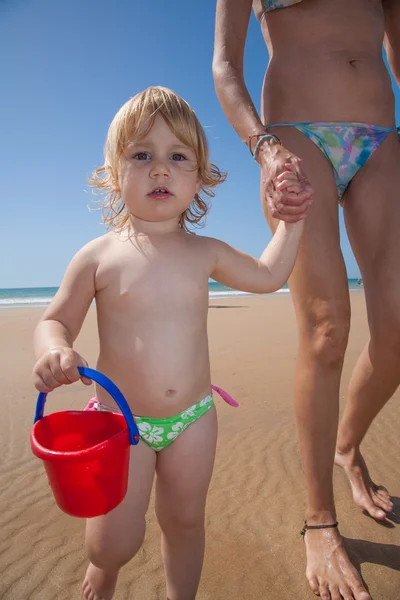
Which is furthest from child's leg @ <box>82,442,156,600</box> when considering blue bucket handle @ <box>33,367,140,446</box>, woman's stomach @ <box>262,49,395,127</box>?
woman's stomach @ <box>262,49,395,127</box>

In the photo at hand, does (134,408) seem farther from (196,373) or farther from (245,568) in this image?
(245,568)

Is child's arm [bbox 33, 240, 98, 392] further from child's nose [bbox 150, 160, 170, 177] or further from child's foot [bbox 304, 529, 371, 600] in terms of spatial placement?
child's foot [bbox 304, 529, 371, 600]

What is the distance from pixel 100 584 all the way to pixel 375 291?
1.74 meters

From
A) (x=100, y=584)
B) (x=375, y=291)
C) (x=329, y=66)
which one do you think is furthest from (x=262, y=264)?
(x=100, y=584)

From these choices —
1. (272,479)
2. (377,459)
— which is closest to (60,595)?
(272,479)

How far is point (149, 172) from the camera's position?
165 cm

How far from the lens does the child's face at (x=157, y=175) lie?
1.65 meters

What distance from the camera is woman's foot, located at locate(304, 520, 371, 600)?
69.8 inches

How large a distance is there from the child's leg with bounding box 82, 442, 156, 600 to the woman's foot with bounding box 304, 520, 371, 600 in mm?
826

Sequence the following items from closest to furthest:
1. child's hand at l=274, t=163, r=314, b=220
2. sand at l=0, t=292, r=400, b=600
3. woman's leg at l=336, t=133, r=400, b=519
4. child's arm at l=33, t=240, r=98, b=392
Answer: child's arm at l=33, t=240, r=98, b=392
child's hand at l=274, t=163, r=314, b=220
sand at l=0, t=292, r=400, b=600
woman's leg at l=336, t=133, r=400, b=519

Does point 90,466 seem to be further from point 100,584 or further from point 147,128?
point 147,128

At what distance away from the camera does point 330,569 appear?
1.86 m

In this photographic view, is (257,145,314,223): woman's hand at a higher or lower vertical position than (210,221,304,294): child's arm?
→ higher

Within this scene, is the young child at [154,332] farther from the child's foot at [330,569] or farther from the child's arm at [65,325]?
the child's foot at [330,569]
